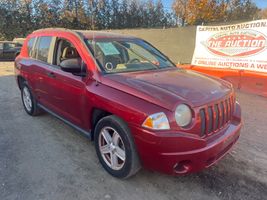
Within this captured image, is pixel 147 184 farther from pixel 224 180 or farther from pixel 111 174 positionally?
pixel 224 180

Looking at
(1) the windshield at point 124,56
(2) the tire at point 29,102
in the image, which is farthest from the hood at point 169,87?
(2) the tire at point 29,102

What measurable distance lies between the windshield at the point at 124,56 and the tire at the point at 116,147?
0.76m

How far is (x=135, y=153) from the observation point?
2742 mm

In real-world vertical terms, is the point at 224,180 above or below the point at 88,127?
below

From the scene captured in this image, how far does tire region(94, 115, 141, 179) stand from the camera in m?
2.74

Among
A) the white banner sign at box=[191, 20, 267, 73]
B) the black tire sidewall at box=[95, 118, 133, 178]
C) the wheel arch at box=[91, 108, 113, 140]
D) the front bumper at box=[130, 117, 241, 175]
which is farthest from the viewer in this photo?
the white banner sign at box=[191, 20, 267, 73]

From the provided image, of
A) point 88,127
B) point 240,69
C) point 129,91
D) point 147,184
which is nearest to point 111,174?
Result: point 147,184

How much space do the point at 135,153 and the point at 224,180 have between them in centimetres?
119

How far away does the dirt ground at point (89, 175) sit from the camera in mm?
2785

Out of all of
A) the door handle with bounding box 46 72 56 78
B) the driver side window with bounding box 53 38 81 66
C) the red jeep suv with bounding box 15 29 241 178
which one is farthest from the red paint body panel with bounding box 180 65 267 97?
the door handle with bounding box 46 72 56 78

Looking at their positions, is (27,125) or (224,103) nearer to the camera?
(224,103)

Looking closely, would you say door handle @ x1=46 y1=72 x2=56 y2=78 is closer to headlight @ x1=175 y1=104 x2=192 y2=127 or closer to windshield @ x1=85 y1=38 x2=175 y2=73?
windshield @ x1=85 y1=38 x2=175 y2=73

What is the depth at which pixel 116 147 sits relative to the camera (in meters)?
3.00

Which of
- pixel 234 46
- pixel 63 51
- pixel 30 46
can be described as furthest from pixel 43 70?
pixel 234 46
